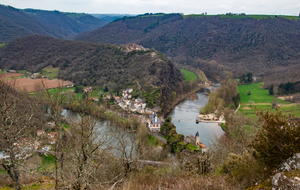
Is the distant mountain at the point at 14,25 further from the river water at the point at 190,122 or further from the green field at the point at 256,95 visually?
the green field at the point at 256,95

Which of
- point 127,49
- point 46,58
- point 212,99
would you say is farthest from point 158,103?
point 46,58

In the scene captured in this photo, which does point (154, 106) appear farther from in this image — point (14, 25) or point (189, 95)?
point (14, 25)

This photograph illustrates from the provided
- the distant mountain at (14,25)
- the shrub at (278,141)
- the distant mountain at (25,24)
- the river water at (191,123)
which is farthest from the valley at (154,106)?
the distant mountain at (25,24)

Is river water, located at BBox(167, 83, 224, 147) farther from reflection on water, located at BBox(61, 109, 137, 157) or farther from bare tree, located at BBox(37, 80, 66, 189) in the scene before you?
bare tree, located at BBox(37, 80, 66, 189)

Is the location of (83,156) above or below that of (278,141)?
below

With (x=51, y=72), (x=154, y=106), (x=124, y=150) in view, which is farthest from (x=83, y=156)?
(x=51, y=72)
